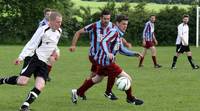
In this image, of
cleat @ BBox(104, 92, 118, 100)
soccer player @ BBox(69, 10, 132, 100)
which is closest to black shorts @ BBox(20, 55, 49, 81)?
soccer player @ BBox(69, 10, 132, 100)

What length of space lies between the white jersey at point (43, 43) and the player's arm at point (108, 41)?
872 mm

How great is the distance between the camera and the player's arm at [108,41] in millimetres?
10276

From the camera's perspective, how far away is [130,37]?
43.7 m

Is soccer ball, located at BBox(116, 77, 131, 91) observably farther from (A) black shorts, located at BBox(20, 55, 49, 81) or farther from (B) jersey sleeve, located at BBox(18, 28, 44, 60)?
(B) jersey sleeve, located at BBox(18, 28, 44, 60)

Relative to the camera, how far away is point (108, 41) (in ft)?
34.6

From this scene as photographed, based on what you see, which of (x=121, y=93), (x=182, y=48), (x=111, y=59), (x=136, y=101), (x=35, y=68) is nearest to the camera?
(x=35, y=68)

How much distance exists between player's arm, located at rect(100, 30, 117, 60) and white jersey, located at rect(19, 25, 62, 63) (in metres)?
0.87

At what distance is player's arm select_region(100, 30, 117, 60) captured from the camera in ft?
33.7

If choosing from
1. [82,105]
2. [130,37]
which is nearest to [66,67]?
[82,105]

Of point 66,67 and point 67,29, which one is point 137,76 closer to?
point 66,67

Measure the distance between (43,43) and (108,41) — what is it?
1.29m

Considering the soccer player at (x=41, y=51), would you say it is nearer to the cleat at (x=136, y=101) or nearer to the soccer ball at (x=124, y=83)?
the soccer ball at (x=124, y=83)

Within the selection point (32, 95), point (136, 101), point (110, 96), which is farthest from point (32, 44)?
point (110, 96)

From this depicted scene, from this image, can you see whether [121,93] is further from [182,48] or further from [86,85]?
[182,48]
